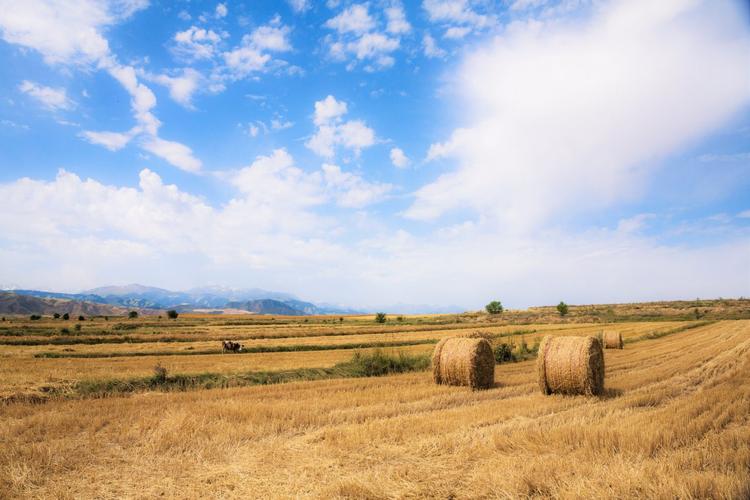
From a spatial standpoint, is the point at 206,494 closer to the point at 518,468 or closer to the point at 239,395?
the point at 518,468

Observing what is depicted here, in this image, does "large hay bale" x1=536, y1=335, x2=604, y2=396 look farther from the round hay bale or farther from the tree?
the tree

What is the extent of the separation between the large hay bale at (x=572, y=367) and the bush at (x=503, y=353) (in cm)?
926

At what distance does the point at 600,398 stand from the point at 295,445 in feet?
27.6

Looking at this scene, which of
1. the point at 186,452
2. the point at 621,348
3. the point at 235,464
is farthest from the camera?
the point at 621,348

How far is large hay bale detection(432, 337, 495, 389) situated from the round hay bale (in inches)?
664

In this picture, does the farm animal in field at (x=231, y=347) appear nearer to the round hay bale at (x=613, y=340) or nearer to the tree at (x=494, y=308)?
the round hay bale at (x=613, y=340)

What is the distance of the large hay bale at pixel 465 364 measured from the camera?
13.7m

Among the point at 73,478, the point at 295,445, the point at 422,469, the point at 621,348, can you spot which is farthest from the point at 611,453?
the point at 621,348

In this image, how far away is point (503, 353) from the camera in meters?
22.1

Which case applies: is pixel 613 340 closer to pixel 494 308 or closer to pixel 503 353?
pixel 503 353

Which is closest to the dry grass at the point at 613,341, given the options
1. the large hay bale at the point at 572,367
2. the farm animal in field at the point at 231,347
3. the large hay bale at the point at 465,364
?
the large hay bale at the point at 572,367

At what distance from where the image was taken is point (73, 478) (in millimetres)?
6098

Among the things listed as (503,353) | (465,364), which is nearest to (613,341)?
(503,353)

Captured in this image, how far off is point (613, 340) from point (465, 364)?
18142mm
